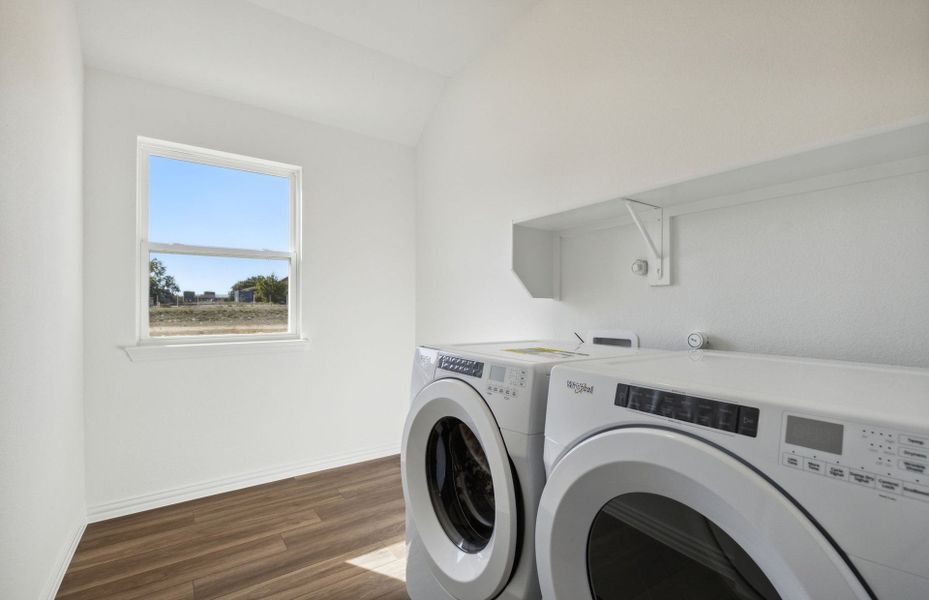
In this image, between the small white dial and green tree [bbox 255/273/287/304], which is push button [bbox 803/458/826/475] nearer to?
the small white dial

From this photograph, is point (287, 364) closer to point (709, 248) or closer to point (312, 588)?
point (312, 588)

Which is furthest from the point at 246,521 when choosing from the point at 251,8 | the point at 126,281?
the point at 251,8

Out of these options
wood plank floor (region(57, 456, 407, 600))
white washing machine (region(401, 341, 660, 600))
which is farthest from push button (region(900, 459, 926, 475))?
wood plank floor (region(57, 456, 407, 600))

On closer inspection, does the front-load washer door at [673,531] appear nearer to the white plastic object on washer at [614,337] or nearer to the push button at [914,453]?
the push button at [914,453]

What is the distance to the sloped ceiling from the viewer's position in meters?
2.05

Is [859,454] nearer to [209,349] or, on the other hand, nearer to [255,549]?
[255,549]

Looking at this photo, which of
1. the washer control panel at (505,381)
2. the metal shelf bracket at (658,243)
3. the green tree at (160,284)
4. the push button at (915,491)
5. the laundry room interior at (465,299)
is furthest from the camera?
the green tree at (160,284)

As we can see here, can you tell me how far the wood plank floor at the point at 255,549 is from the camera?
1.60m

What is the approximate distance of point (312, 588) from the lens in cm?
160

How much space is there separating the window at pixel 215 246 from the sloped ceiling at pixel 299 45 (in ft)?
1.31

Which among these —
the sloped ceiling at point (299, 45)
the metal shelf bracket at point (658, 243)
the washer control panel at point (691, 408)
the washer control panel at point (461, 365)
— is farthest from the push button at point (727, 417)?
the sloped ceiling at point (299, 45)

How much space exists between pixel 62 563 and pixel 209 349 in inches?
42.4

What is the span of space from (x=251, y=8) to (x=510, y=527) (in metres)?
2.58

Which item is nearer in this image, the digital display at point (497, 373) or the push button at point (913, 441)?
the push button at point (913, 441)
